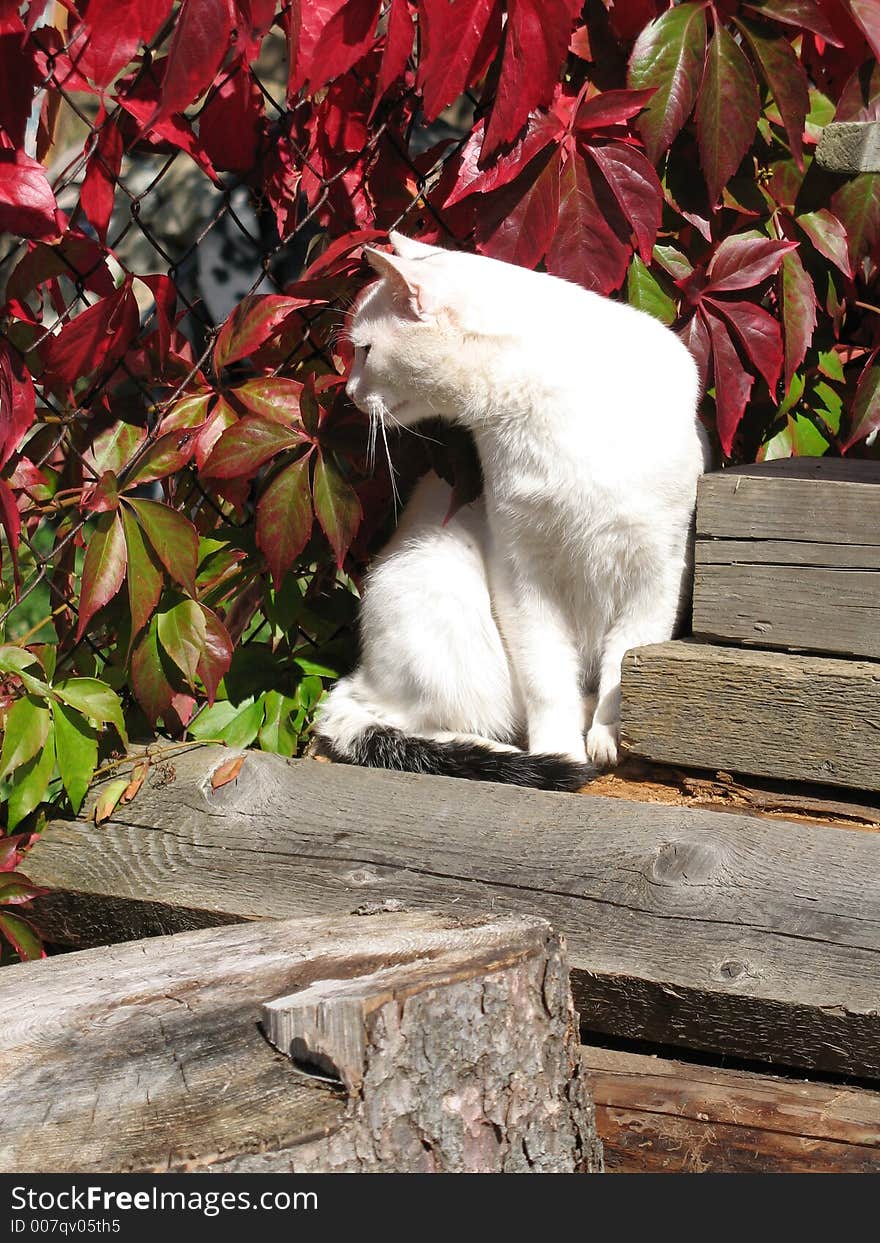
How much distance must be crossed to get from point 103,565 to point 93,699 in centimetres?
28

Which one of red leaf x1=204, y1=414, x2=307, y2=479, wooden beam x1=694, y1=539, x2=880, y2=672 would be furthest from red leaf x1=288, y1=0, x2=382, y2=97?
wooden beam x1=694, y1=539, x2=880, y2=672

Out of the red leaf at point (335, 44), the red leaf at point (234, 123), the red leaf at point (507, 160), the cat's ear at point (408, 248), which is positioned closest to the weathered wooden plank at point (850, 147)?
the red leaf at point (507, 160)

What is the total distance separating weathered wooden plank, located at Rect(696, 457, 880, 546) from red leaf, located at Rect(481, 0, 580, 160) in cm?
78

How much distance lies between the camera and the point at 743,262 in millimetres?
2469

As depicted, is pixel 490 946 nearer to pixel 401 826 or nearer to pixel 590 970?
pixel 590 970

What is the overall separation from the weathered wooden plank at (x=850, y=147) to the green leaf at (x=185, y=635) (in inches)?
64.7

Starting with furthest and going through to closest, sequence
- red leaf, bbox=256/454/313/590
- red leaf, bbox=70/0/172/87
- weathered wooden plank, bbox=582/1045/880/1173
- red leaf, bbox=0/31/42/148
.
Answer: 1. red leaf, bbox=256/454/313/590
2. red leaf, bbox=0/31/42/148
3. red leaf, bbox=70/0/172/87
4. weathered wooden plank, bbox=582/1045/880/1173

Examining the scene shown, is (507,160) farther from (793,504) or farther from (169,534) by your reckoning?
(169,534)

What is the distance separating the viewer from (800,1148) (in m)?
1.65

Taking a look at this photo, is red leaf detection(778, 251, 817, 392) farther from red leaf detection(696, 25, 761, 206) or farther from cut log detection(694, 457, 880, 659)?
cut log detection(694, 457, 880, 659)

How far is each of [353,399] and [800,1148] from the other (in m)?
1.67

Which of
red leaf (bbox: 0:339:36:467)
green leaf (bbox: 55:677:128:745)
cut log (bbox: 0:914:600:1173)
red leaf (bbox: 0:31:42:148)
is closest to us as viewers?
cut log (bbox: 0:914:600:1173)

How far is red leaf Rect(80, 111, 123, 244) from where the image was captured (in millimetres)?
2213

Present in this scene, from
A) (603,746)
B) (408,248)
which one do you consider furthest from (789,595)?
(408,248)
